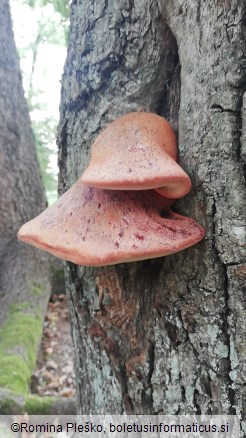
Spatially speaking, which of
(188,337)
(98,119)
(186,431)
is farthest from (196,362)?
(98,119)

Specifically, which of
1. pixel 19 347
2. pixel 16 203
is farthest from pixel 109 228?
pixel 16 203

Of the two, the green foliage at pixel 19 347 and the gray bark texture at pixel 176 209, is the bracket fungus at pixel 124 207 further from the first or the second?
the green foliage at pixel 19 347

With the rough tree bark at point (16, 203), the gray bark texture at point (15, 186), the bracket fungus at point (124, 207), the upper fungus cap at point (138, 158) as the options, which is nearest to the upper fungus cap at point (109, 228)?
the bracket fungus at point (124, 207)

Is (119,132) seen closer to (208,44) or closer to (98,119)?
(98,119)

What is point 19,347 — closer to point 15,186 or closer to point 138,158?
point 15,186

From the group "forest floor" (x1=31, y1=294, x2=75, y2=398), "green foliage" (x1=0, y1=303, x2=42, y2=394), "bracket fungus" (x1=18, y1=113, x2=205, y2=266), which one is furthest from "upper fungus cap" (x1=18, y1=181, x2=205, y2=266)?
"forest floor" (x1=31, y1=294, x2=75, y2=398)

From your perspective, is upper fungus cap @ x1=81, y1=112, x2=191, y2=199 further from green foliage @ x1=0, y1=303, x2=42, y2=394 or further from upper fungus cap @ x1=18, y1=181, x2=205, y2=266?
green foliage @ x1=0, y1=303, x2=42, y2=394

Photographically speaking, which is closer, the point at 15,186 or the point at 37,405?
the point at 37,405
